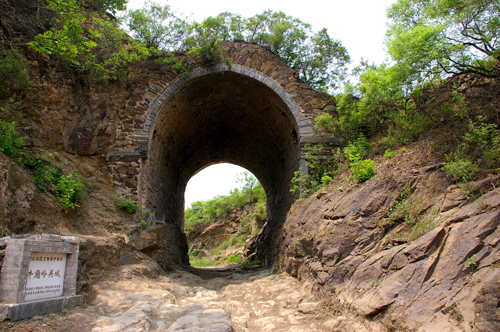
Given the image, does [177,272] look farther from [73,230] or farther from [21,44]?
[21,44]

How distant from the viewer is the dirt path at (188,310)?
4.00 meters

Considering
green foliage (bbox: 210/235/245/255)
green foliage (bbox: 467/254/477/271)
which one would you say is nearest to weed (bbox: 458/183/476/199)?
green foliage (bbox: 467/254/477/271)

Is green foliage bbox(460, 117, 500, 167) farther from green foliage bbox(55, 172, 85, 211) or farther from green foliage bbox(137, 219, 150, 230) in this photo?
green foliage bbox(55, 172, 85, 211)

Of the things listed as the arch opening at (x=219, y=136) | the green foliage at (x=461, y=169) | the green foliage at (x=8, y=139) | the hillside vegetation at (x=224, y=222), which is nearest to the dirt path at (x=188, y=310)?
the green foliage at (x=461, y=169)

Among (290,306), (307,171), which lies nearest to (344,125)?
(307,171)

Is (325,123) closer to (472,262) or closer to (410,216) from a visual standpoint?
(410,216)

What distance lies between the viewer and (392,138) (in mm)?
7199

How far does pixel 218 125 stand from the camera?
41.1 ft

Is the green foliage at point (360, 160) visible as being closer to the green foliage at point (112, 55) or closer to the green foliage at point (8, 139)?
the green foliage at point (112, 55)

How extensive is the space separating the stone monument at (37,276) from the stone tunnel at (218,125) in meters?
3.58

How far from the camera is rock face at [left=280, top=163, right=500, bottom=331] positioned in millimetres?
2943

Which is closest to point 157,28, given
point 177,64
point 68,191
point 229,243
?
point 177,64

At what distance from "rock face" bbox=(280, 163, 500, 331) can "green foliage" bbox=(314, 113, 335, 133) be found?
291 cm

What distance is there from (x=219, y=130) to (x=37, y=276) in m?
9.53
